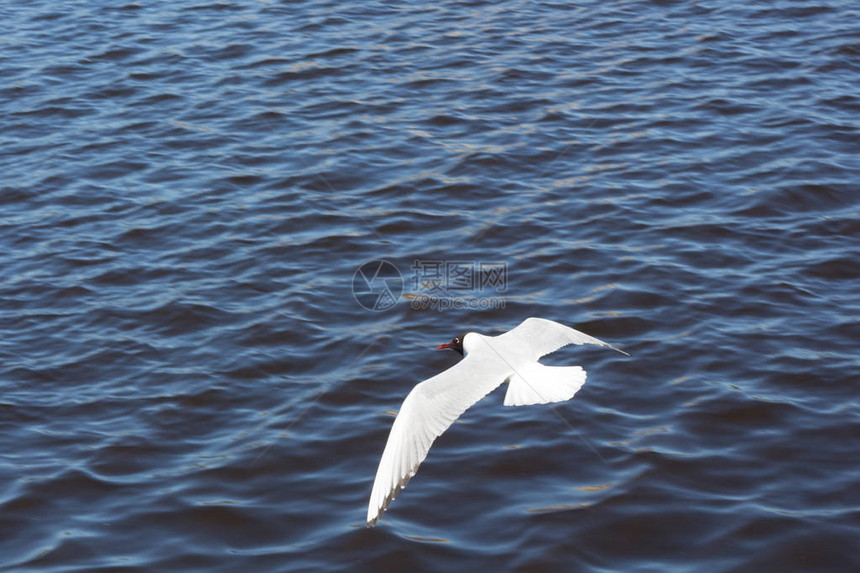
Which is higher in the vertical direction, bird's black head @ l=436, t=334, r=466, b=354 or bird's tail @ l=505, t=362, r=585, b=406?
bird's tail @ l=505, t=362, r=585, b=406

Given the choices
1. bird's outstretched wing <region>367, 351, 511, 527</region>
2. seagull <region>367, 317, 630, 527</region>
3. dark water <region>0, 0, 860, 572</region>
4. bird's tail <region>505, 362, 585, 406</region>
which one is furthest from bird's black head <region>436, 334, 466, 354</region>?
bird's tail <region>505, 362, 585, 406</region>

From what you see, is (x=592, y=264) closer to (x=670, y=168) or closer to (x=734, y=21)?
(x=670, y=168)

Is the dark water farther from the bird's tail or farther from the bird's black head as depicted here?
the bird's tail

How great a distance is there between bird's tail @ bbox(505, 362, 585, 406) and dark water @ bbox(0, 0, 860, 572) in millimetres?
591

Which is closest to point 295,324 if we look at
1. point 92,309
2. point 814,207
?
point 92,309

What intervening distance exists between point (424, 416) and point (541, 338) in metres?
1.22

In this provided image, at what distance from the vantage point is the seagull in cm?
568

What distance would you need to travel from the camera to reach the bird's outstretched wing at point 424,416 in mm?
5629

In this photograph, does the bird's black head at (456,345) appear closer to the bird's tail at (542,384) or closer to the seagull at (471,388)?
the seagull at (471,388)

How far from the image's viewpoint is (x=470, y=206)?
31.6ft

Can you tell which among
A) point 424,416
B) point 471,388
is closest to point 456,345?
point 471,388

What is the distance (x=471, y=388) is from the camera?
20.2ft

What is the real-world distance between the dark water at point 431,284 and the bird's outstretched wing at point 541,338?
1.68ft

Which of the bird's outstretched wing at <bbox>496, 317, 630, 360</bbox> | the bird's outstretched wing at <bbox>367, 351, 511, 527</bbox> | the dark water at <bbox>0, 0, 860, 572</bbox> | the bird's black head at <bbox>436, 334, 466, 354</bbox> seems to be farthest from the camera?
the bird's black head at <bbox>436, 334, 466, 354</bbox>
